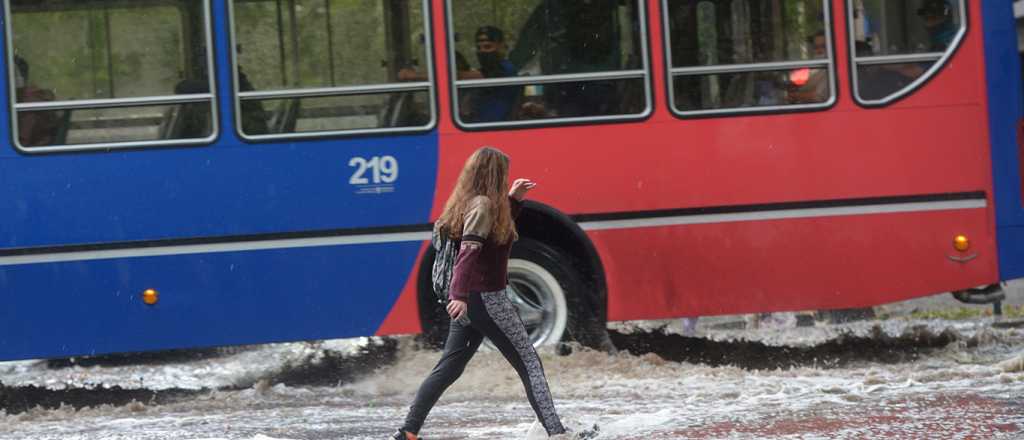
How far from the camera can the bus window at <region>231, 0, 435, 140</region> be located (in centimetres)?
941

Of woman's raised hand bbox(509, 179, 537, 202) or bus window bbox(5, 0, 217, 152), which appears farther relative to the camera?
bus window bbox(5, 0, 217, 152)

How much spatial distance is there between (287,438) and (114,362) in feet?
17.2

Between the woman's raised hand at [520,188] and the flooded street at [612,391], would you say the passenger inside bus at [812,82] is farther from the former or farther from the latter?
the woman's raised hand at [520,188]

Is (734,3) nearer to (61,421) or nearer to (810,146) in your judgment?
(810,146)

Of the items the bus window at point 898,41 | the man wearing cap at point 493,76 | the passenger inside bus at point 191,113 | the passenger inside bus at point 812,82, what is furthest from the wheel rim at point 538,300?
the bus window at point 898,41

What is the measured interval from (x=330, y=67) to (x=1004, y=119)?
405 cm

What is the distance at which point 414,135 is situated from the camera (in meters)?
9.45

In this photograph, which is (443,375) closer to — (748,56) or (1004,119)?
(748,56)

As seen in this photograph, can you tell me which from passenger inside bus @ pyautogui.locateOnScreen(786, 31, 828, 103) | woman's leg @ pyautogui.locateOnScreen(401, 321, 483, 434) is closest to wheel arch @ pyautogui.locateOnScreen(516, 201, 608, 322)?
passenger inside bus @ pyautogui.locateOnScreen(786, 31, 828, 103)

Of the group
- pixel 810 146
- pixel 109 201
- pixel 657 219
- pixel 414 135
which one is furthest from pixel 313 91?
pixel 810 146

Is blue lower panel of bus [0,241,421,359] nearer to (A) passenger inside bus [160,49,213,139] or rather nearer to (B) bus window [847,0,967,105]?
(A) passenger inside bus [160,49,213,139]

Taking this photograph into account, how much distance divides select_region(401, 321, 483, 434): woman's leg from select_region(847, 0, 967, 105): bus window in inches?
142

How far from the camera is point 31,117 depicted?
30.7ft

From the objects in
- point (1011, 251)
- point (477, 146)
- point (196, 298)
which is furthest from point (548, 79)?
point (1011, 251)
